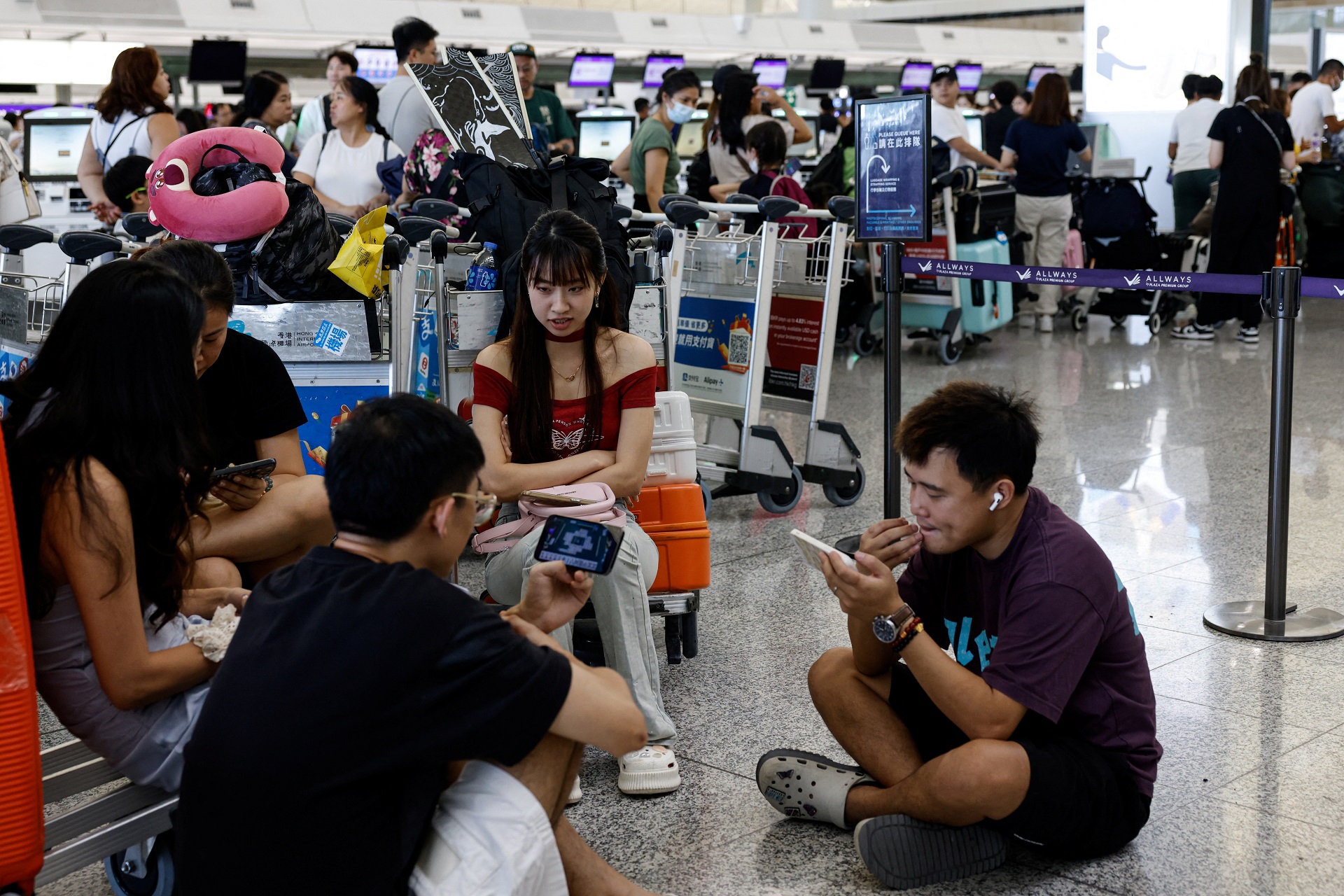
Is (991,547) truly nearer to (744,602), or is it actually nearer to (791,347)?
(744,602)

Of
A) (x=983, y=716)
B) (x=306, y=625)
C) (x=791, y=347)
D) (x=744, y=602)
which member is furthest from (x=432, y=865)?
(x=791, y=347)

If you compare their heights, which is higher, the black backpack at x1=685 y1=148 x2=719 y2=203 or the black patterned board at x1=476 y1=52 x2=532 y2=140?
the black patterned board at x1=476 y1=52 x2=532 y2=140

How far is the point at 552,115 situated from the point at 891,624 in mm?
6553

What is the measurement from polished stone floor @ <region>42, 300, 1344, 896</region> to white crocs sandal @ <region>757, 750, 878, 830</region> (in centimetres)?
6

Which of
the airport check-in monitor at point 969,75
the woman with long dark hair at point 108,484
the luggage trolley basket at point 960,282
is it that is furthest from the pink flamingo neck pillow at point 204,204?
the airport check-in monitor at point 969,75

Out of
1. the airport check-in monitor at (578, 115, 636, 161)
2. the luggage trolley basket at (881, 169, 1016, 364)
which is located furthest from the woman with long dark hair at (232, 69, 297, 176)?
the airport check-in monitor at (578, 115, 636, 161)

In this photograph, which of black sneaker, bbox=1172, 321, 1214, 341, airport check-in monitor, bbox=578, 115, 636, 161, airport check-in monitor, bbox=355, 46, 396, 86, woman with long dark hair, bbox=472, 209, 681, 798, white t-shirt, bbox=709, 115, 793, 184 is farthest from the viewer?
airport check-in monitor, bbox=355, 46, 396, 86

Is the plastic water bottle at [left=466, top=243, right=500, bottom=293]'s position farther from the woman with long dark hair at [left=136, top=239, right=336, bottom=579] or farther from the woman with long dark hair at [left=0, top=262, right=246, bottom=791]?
the woman with long dark hair at [left=0, top=262, right=246, bottom=791]

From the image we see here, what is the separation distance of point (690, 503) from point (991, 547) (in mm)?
1102

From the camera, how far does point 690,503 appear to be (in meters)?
3.14

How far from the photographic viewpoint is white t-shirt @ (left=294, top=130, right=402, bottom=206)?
5.51 metres

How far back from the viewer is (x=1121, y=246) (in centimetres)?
902

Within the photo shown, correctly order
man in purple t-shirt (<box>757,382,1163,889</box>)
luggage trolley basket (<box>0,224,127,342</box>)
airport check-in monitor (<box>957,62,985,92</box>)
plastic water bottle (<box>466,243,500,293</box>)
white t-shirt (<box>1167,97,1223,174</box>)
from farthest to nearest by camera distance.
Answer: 1. airport check-in monitor (<box>957,62,985,92</box>)
2. white t-shirt (<box>1167,97,1223,174</box>)
3. plastic water bottle (<box>466,243,500,293</box>)
4. luggage trolley basket (<box>0,224,127,342</box>)
5. man in purple t-shirt (<box>757,382,1163,889</box>)

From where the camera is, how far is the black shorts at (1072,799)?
A: 206 centimetres
